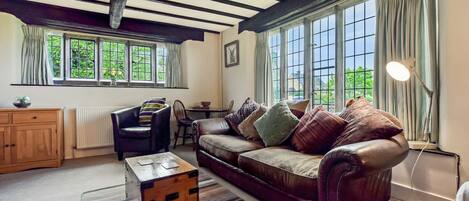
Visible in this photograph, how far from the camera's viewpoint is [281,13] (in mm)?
3529

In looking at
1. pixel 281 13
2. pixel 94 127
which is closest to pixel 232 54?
pixel 281 13

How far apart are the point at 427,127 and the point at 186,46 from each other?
13.2 ft

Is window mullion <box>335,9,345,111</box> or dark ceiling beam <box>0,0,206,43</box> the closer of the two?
window mullion <box>335,9,345,111</box>

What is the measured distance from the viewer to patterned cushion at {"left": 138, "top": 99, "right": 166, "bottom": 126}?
4.00 metres

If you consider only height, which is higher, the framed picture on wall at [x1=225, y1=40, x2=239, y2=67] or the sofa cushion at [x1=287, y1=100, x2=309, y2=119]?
the framed picture on wall at [x1=225, y1=40, x2=239, y2=67]

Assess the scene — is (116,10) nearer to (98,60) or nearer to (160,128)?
(98,60)

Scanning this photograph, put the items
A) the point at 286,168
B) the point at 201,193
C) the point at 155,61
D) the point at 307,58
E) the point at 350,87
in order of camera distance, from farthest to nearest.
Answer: the point at 155,61
the point at 307,58
the point at 350,87
the point at 201,193
the point at 286,168

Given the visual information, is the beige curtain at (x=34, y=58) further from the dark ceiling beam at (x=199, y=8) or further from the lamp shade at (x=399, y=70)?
the lamp shade at (x=399, y=70)

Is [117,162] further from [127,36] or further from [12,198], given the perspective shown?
[127,36]

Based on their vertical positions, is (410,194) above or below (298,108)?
below

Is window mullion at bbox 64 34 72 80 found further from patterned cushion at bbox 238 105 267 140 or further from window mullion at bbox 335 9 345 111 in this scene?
window mullion at bbox 335 9 345 111

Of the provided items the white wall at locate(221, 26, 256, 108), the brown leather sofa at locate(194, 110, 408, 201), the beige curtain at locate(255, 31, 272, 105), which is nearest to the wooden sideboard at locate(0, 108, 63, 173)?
the brown leather sofa at locate(194, 110, 408, 201)

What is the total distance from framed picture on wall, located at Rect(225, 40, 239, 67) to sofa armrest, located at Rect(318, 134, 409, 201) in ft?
10.9

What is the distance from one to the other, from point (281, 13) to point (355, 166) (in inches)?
105
